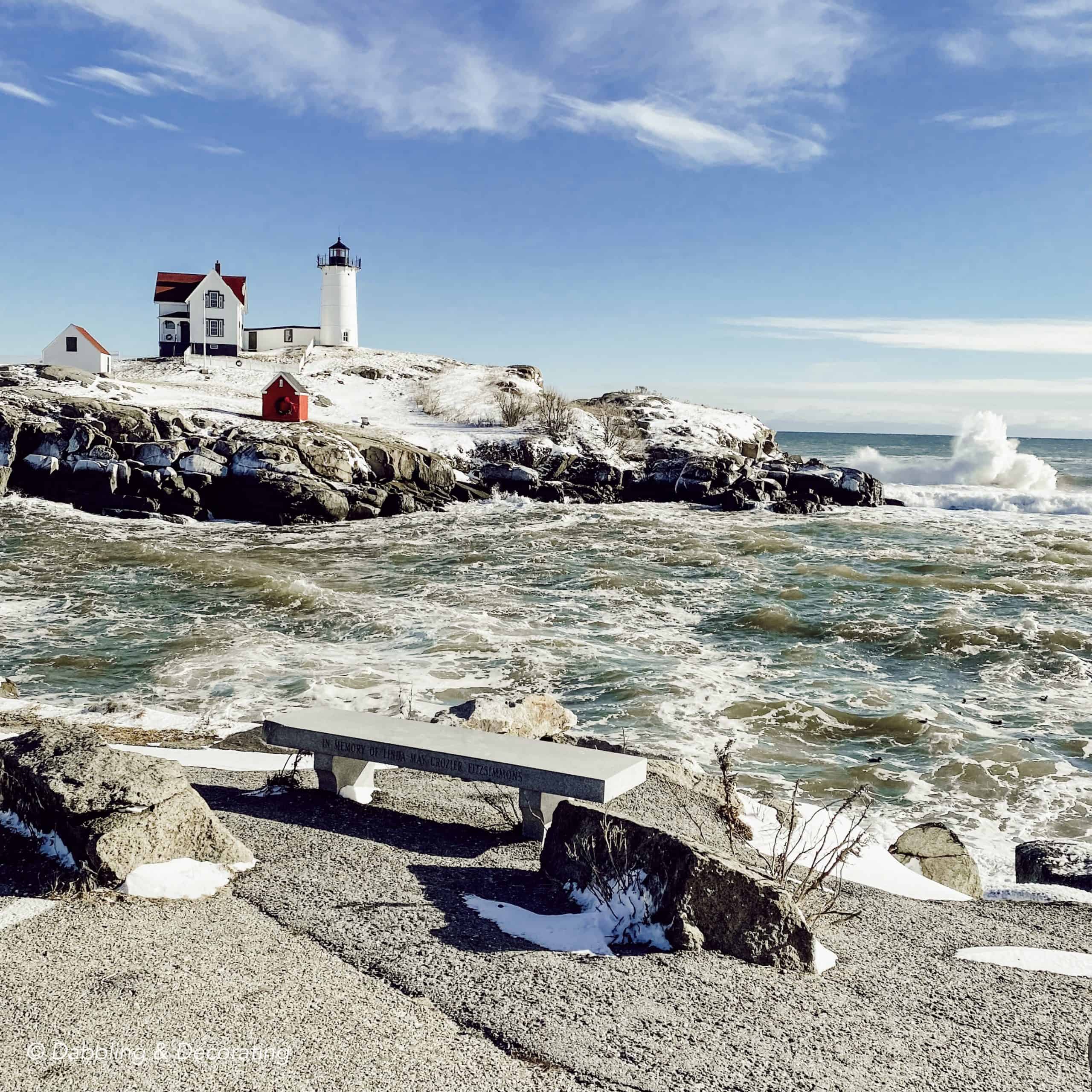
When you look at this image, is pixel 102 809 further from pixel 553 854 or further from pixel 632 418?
pixel 632 418

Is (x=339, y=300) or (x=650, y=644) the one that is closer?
(x=650, y=644)

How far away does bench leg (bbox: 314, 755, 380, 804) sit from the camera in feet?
22.8

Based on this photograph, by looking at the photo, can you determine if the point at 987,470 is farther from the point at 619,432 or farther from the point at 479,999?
the point at 479,999

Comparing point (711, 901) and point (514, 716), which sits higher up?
point (711, 901)

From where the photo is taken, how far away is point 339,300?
66500 millimetres

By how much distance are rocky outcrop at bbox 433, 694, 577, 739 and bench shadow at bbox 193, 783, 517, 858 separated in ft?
5.10

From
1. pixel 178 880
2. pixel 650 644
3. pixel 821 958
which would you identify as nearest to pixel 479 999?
pixel 821 958

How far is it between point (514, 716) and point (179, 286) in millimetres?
61250

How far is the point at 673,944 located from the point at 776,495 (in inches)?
1440

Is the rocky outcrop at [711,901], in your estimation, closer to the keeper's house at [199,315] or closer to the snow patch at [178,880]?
the snow patch at [178,880]

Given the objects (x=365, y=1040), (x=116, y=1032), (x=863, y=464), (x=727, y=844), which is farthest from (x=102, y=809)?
(x=863, y=464)

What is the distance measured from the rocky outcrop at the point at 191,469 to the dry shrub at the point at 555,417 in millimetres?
9622

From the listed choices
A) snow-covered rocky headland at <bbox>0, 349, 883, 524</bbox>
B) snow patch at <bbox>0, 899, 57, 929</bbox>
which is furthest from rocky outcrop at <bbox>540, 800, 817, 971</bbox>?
snow-covered rocky headland at <bbox>0, 349, 883, 524</bbox>

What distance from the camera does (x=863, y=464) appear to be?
62.6m
